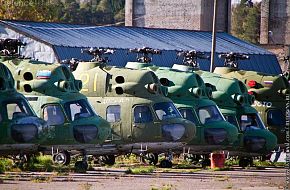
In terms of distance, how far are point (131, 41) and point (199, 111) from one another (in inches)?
813

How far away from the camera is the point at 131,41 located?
52062 millimetres

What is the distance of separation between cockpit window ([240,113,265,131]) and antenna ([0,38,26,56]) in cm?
709

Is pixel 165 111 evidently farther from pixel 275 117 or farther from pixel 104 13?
pixel 104 13

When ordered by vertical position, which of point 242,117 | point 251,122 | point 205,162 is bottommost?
point 205,162

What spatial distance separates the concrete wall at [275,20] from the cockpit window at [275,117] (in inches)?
1847

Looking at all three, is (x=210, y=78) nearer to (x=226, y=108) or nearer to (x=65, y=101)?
(x=226, y=108)

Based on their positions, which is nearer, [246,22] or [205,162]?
[205,162]

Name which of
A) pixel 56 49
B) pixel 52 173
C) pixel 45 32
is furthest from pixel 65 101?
pixel 45 32

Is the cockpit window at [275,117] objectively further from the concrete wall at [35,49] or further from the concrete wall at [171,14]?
the concrete wall at [171,14]

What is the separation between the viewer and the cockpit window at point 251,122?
108 ft

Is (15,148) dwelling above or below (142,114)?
below

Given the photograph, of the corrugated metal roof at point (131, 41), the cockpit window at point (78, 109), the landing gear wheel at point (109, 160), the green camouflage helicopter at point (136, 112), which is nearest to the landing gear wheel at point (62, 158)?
the cockpit window at point (78, 109)

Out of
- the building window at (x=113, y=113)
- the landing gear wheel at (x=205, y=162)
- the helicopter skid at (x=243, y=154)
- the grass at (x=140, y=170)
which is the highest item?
the building window at (x=113, y=113)

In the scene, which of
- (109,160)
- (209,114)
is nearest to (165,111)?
(209,114)
